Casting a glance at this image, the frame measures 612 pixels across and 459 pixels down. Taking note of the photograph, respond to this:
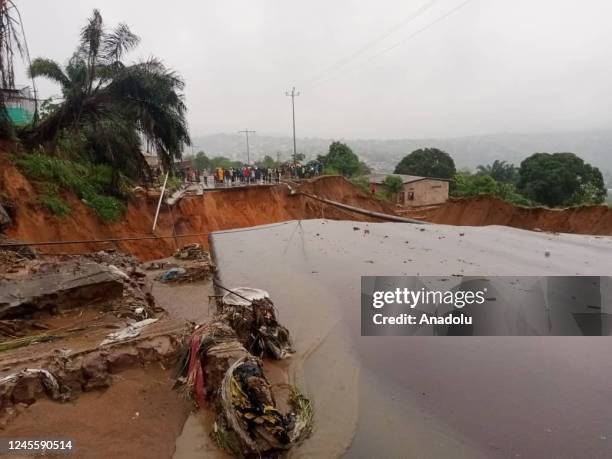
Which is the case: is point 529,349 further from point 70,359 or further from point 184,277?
point 184,277

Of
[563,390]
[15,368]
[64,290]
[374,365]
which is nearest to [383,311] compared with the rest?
[374,365]

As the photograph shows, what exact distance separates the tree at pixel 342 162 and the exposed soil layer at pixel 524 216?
12303 millimetres

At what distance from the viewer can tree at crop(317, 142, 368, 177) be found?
38541 millimetres

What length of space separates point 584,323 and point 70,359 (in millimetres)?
5350

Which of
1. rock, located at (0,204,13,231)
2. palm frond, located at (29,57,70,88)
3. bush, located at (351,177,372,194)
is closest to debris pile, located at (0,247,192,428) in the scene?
rock, located at (0,204,13,231)

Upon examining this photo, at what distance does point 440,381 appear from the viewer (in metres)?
3.58

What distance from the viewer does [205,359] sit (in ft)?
11.9

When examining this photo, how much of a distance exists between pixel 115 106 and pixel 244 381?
12840mm

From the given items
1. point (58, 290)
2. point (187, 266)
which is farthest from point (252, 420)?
point (187, 266)

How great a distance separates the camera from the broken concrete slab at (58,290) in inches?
199

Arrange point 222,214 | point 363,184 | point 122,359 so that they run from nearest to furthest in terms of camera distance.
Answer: point 122,359, point 222,214, point 363,184

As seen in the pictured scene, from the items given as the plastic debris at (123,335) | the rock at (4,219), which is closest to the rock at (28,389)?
the plastic debris at (123,335)

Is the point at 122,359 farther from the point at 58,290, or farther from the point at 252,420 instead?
the point at 58,290

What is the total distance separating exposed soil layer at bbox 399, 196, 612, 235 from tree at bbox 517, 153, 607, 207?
A: 10.4m
